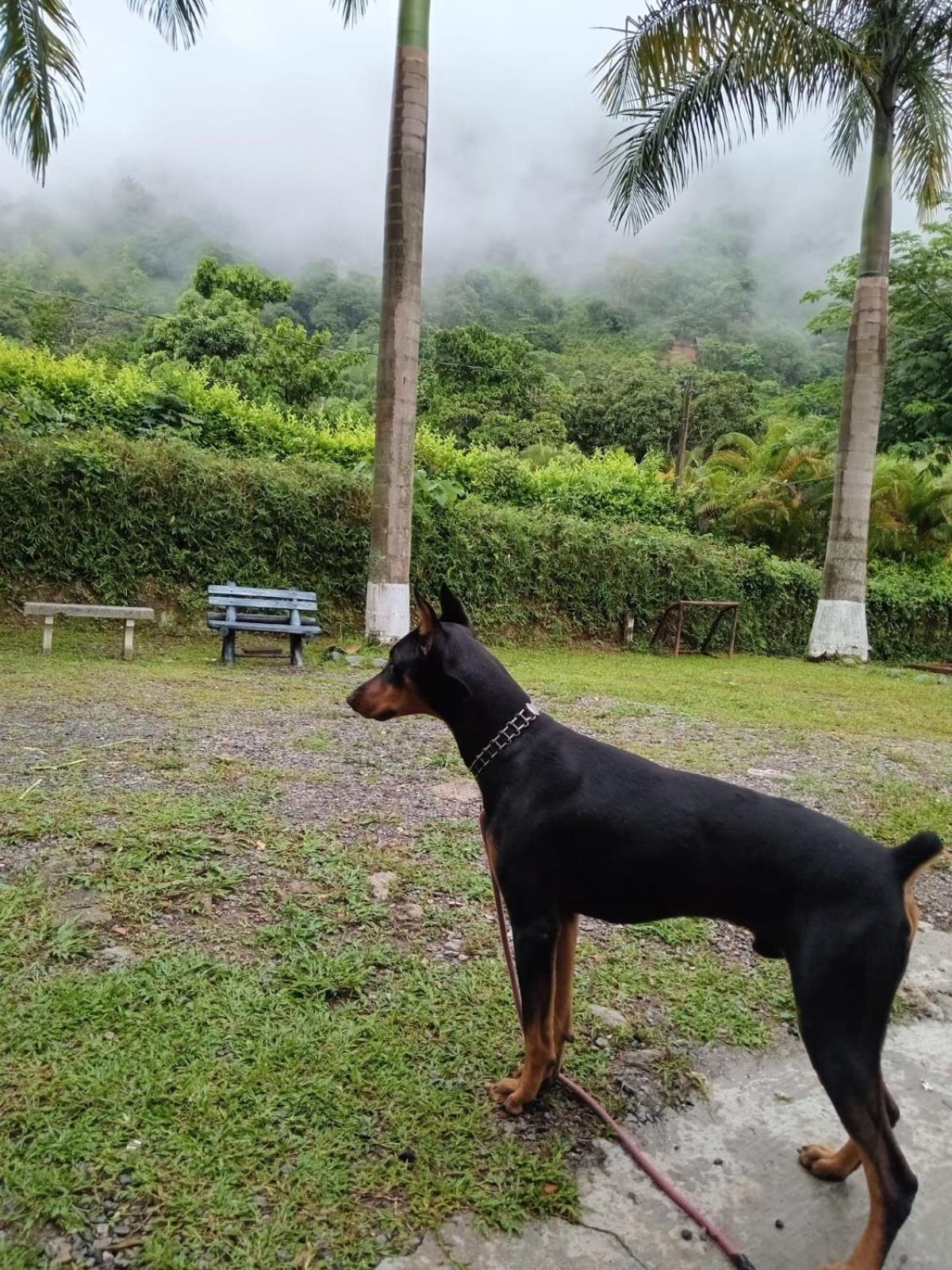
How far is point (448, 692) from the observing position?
2291 mm

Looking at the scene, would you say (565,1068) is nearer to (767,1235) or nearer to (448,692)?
(767,1235)

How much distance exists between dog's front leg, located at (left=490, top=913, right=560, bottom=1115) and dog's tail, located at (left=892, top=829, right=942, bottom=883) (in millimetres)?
807

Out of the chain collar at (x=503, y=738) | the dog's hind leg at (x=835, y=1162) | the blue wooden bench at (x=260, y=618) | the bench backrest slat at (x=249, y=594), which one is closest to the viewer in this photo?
the dog's hind leg at (x=835, y=1162)

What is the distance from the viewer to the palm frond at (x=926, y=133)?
12070 mm

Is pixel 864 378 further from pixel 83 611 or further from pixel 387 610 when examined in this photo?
pixel 83 611

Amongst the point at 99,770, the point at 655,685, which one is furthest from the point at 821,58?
the point at 99,770

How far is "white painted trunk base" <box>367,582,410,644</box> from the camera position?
9.87 m

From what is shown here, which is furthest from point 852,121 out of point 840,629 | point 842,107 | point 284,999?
point 284,999

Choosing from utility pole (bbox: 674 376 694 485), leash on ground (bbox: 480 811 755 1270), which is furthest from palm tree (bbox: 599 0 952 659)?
utility pole (bbox: 674 376 694 485)

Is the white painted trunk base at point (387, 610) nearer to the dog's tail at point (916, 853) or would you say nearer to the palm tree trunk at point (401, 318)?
the palm tree trunk at point (401, 318)

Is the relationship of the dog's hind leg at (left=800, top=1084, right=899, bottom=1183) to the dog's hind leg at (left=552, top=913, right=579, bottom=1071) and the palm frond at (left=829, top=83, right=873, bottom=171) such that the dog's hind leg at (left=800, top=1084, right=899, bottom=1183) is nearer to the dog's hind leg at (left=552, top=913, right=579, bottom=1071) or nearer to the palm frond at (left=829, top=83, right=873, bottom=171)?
the dog's hind leg at (left=552, top=913, right=579, bottom=1071)

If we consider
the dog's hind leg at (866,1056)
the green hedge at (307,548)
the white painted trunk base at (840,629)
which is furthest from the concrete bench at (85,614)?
the white painted trunk base at (840,629)

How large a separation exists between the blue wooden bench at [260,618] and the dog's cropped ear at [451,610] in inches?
270

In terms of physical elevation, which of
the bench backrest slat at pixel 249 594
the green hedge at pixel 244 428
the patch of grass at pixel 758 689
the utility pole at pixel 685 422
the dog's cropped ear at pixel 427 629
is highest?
the utility pole at pixel 685 422
